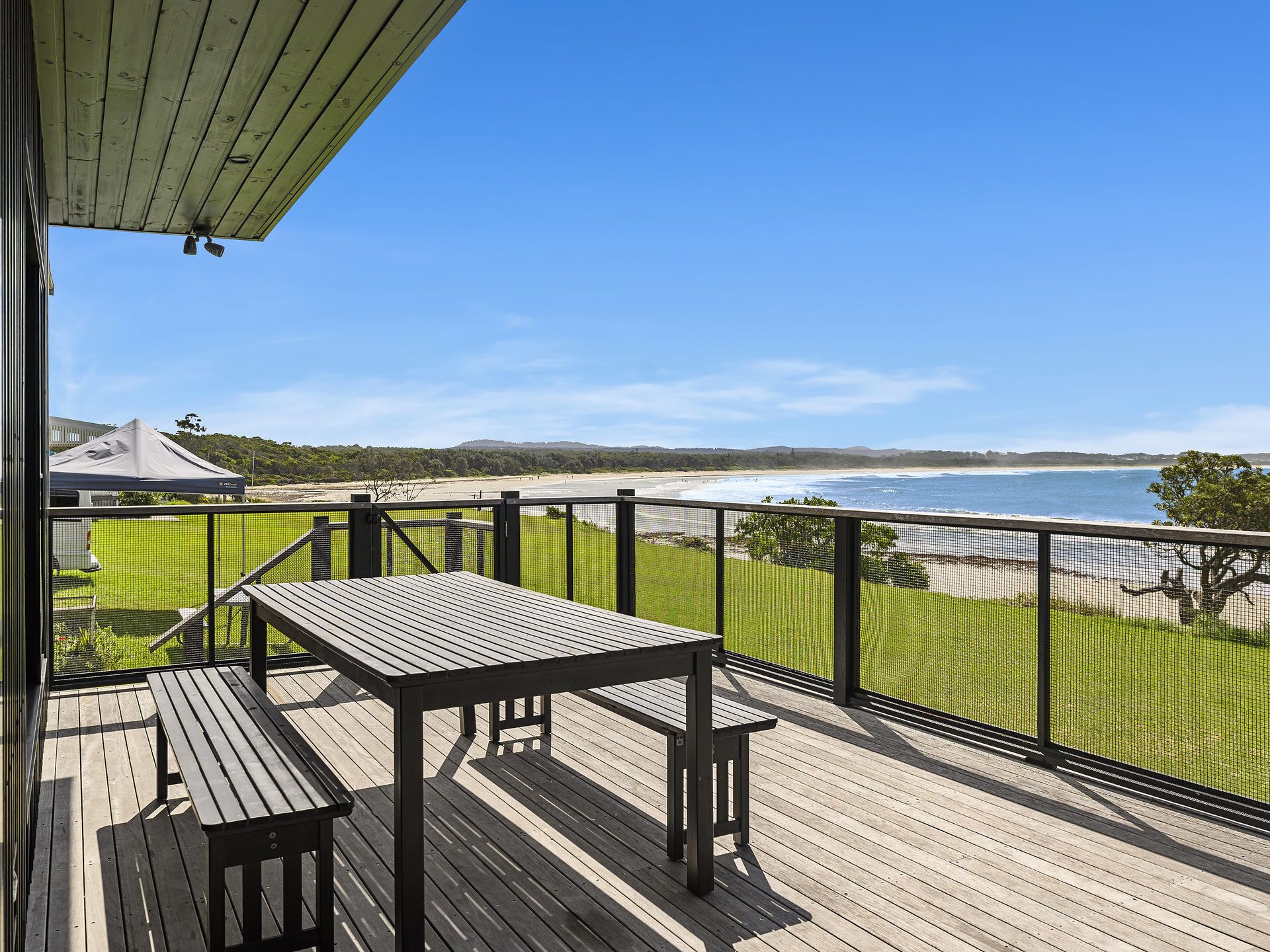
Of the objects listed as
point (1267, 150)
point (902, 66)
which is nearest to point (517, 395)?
point (902, 66)

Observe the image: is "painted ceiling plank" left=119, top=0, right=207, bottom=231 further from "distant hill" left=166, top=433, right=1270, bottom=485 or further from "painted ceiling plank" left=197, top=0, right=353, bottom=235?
"distant hill" left=166, top=433, right=1270, bottom=485

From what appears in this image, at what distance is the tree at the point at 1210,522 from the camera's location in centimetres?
300

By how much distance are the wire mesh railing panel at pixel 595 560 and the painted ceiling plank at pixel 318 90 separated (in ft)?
9.47

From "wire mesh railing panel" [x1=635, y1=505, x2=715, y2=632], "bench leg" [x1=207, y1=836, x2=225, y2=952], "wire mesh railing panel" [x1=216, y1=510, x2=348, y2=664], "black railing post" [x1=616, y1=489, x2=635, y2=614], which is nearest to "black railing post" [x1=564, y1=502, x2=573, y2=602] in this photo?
"black railing post" [x1=616, y1=489, x2=635, y2=614]

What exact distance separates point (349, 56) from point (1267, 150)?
81729 millimetres

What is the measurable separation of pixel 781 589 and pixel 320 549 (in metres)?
3.03

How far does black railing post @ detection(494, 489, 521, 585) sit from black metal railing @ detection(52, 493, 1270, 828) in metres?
0.01

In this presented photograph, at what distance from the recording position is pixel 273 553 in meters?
5.65

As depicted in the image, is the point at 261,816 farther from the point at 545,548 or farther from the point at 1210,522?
the point at 1210,522

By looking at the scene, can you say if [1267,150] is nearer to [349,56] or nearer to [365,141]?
[365,141]

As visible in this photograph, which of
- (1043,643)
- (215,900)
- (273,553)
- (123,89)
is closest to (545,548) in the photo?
(273,553)

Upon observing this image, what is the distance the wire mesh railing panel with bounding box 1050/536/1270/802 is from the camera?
3072 mm

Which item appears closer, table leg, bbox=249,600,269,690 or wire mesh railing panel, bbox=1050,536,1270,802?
wire mesh railing panel, bbox=1050,536,1270,802

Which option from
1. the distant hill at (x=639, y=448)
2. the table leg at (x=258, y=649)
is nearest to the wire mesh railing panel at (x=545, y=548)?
the table leg at (x=258, y=649)
